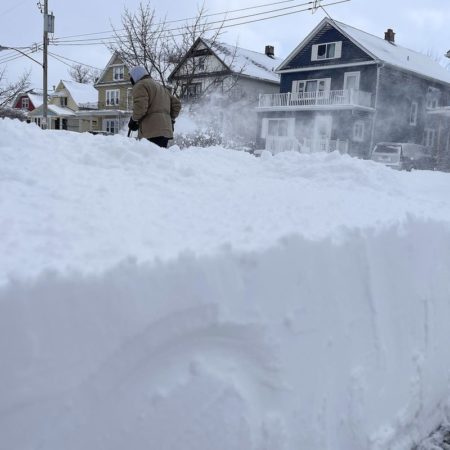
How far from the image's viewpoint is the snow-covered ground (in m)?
1.39

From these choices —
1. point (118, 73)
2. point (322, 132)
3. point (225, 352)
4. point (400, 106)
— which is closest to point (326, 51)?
point (322, 132)

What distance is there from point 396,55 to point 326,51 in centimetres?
369

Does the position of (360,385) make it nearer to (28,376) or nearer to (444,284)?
(444,284)

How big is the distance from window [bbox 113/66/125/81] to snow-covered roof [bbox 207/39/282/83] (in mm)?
9763

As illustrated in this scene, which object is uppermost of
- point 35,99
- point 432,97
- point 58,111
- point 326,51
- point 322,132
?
point 326,51

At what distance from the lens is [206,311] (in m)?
1.65

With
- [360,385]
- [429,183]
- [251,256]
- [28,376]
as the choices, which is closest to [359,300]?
[360,385]

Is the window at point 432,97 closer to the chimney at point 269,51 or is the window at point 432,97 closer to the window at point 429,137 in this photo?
the window at point 429,137

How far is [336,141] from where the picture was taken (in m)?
24.7

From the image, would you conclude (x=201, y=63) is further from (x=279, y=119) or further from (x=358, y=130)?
(x=358, y=130)

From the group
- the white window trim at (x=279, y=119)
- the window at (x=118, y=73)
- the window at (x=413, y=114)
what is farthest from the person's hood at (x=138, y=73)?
the window at (x=118, y=73)

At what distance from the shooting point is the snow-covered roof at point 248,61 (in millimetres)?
26531

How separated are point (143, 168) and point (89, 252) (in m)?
1.39

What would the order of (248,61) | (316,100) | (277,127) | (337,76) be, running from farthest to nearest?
(248,61)
(277,127)
(337,76)
(316,100)
